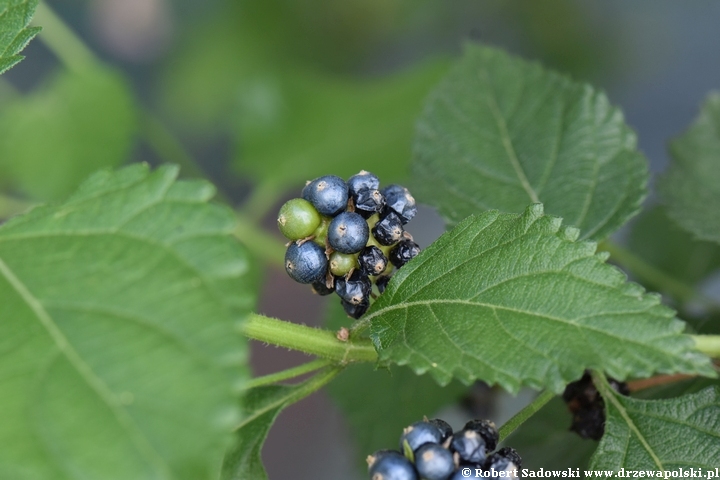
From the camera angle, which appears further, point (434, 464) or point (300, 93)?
point (300, 93)

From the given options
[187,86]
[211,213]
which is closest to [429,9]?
[187,86]

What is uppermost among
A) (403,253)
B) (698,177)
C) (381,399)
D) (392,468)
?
(698,177)

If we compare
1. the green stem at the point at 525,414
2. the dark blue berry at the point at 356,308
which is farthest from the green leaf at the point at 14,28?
the green stem at the point at 525,414

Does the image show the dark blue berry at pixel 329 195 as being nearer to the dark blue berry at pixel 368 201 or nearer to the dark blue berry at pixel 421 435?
the dark blue berry at pixel 368 201

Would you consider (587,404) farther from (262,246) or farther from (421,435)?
(262,246)

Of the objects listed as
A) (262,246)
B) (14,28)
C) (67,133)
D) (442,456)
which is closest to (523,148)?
(442,456)
